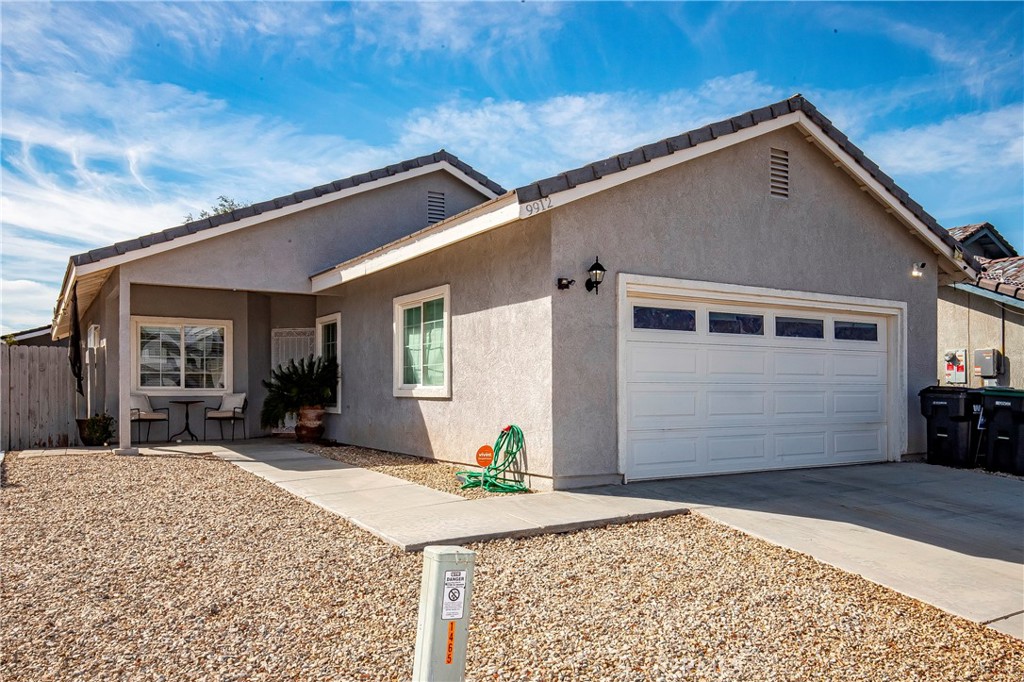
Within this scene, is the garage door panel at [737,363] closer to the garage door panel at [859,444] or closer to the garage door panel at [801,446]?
the garage door panel at [801,446]

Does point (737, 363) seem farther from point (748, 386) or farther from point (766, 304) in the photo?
point (766, 304)

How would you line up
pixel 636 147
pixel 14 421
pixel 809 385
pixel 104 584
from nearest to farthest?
1. pixel 104 584
2. pixel 636 147
3. pixel 809 385
4. pixel 14 421

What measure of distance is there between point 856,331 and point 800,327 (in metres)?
1.15

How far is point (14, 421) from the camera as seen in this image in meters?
12.9

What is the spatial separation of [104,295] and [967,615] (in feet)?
47.1

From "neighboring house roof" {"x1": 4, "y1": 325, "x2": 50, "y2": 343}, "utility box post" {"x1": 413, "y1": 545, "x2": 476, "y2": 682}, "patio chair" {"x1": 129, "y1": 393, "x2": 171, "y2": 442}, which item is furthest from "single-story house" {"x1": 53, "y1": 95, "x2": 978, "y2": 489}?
"neighboring house roof" {"x1": 4, "y1": 325, "x2": 50, "y2": 343}

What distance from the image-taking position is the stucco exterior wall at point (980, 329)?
44.8 ft

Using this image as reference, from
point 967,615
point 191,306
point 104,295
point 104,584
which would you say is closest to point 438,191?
point 191,306

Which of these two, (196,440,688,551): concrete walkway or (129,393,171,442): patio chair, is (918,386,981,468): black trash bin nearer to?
(196,440,688,551): concrete walkway

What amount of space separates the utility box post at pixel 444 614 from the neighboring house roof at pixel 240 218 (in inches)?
399

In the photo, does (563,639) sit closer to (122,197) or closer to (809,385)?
(809,385)

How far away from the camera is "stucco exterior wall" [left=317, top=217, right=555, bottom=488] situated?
7996mm

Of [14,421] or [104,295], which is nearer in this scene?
[14,421]

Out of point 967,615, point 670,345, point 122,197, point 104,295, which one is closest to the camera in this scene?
point 967,615
